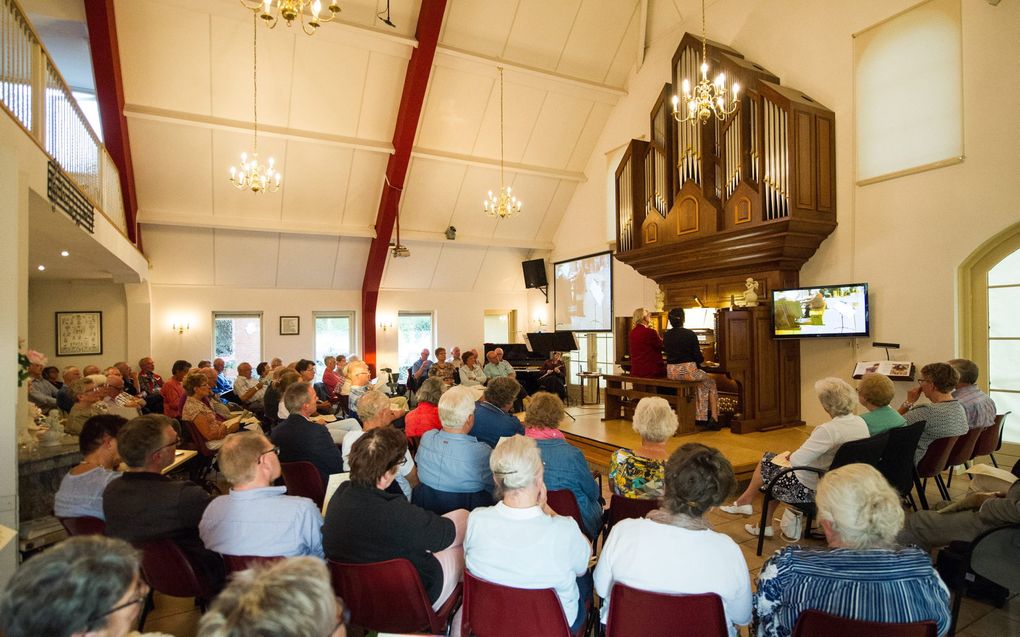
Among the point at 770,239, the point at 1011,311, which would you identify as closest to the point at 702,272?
the point at 770,239

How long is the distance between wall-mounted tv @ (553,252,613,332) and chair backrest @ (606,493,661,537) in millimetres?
7991

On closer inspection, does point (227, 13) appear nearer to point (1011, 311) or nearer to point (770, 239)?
point (770, 239)

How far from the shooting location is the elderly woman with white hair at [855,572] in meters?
1.53

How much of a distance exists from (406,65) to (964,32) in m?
7.10

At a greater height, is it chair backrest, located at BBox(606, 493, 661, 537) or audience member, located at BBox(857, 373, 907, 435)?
audience member, located at BBox(857, 373, 907, 435)

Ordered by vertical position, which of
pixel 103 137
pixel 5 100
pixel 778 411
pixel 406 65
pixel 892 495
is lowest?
pixel 778 411

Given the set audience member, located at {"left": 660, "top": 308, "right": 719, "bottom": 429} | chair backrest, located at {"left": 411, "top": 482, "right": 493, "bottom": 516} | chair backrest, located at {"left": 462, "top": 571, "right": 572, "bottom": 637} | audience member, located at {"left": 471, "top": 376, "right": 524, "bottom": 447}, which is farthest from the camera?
audience member, located at {"left": 660, "top": 308, "right": 719, "bottom": 429}

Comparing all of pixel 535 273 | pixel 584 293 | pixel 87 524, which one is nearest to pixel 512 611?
pixel 87 524

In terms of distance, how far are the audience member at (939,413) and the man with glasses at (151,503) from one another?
426 cm

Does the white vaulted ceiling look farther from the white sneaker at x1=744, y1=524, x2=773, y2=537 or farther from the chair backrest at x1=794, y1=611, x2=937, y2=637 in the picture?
the chair backrest at x1=794, y1=611, x2=937, y2=637

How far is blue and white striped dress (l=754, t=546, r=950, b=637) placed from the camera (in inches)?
59.9

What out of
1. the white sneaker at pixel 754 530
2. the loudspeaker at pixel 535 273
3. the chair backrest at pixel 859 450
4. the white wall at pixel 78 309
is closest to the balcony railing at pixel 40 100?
the white wall at pixel 78 309

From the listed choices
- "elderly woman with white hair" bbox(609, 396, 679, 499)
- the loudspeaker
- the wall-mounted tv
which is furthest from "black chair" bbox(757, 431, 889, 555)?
the loudspeaker

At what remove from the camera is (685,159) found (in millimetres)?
7324
